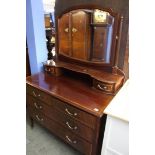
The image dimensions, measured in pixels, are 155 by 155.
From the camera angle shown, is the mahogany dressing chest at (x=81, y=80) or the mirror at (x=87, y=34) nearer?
the mahogany dressing chest at (x=81, y=80)

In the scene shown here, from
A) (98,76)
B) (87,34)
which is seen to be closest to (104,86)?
(98,76)

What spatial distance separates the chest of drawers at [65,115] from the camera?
116 cm

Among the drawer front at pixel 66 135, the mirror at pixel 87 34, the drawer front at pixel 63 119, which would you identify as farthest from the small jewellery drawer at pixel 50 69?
the drawer front at pixel 66 135

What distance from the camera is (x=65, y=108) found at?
1309 millimetres

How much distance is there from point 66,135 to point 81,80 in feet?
1.87

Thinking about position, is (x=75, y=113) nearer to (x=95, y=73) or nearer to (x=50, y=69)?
(x=95, y=73)

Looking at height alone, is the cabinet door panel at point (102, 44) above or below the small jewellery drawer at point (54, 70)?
above

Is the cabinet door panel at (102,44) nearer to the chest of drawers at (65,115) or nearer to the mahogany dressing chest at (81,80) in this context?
the mahogany dressing chest at (81,80)


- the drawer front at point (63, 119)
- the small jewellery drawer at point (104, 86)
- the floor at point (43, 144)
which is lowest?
the floor at point (43, 144)
